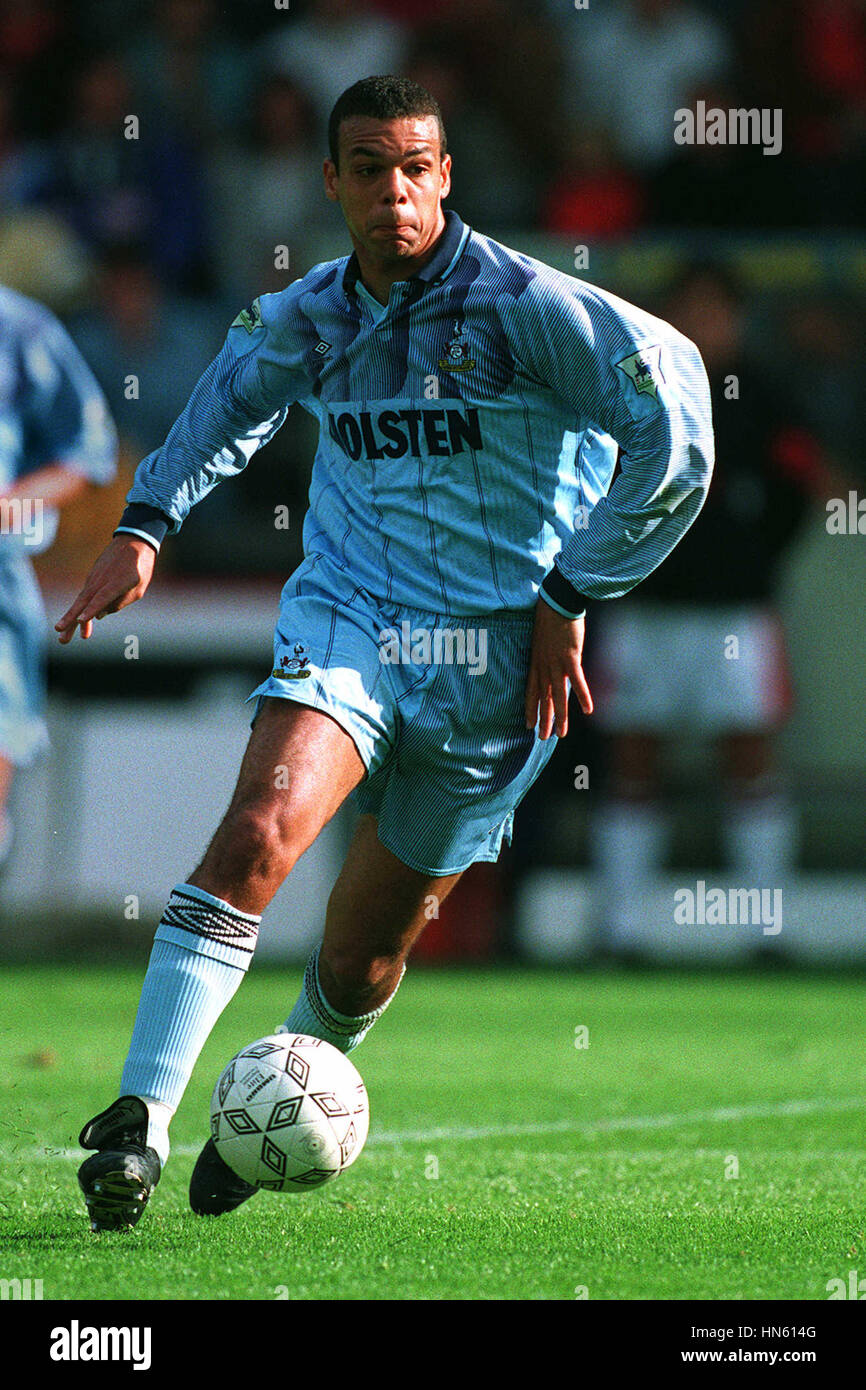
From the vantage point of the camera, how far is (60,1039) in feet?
24.2

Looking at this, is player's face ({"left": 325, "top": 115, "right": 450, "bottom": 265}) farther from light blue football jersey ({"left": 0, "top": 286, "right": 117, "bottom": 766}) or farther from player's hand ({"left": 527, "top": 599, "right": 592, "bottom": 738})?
light blue football jersey ({"left": 0, "top": 286, "right": 117, "bottom": 766})

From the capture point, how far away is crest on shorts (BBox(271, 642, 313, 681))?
424 cm

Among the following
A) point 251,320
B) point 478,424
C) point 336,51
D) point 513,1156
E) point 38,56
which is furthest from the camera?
point 38,56

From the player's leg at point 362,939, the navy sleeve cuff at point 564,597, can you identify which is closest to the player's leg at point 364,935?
the player's leg at point 362,939

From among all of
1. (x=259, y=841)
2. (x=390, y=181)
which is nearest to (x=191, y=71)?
(x=390, y=181)

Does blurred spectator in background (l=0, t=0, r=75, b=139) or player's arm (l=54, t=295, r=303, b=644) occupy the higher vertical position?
blurred spectator in background (l=0, t=0, r=75, b=139)

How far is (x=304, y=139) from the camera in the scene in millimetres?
12906

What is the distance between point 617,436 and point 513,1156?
1986 millimetres

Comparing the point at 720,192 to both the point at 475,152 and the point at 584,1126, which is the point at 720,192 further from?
the point at 584,1126

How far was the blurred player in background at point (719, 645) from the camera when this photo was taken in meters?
9.96

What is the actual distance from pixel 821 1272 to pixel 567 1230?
0.57 meters

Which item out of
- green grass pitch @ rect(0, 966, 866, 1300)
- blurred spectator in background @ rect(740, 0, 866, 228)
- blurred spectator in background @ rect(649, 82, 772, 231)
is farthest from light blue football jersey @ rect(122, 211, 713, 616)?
blurred spectator in background @ rect(740, 0, 866, 228)

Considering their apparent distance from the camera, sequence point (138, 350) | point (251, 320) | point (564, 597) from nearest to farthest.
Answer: point (564, 597), point (251, 320), point (138, 350)

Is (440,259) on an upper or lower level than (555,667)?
upper
